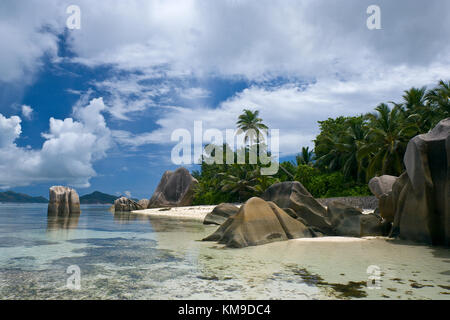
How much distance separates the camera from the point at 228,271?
5.89 m

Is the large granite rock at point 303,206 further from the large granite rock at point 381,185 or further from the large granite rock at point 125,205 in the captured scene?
the large granite rock at point 125,205

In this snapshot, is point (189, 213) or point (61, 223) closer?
point (61, 223)

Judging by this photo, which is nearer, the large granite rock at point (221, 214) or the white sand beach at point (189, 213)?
the large granite rock at point (221, 214)

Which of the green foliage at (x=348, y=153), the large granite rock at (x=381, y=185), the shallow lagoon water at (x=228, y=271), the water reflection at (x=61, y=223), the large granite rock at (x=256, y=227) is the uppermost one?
the green foliage at (x=348, y=153)

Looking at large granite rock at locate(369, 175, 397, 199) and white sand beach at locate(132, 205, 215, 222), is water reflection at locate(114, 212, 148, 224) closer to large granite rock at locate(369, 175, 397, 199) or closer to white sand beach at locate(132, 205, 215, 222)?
white sand beach at locate(132, 205, 215, 222)

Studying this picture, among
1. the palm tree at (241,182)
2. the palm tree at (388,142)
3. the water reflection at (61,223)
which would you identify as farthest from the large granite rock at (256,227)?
the palm tree at (241,182)

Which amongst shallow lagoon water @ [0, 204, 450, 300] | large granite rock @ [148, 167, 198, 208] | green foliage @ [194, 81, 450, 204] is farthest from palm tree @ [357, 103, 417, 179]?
large granite rock @ [148, 167, 198, 208]

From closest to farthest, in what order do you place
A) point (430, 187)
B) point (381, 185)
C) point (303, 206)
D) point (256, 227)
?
point (430, 187)
point (256, 227)
point (303, 206)
point (381, 185)

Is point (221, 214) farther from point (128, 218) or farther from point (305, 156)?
point (305, 156)

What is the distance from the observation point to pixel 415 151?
9.38 m

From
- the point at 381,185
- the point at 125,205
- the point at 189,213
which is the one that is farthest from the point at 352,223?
the point at 125,205

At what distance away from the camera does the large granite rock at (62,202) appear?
27.0m

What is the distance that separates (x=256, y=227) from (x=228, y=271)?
3917 millimetres

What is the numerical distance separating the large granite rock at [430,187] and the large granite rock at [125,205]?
125 feet
